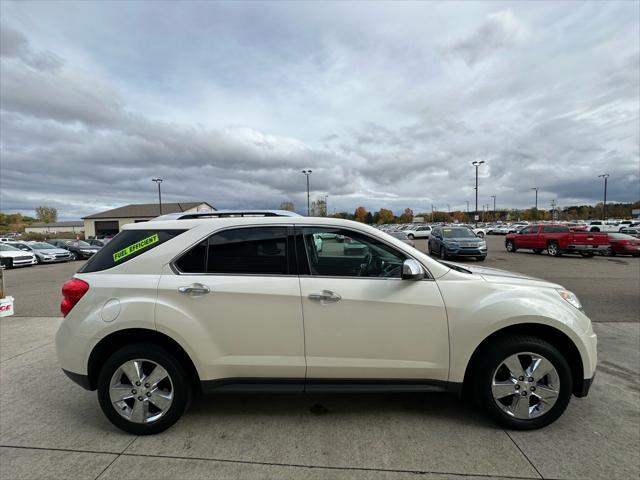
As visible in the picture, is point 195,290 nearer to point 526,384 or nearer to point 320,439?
point 320,439

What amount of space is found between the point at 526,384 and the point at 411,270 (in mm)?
1344

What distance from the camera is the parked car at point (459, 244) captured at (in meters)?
15.5

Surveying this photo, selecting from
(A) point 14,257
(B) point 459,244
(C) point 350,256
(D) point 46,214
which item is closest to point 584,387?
(C) point 350,256

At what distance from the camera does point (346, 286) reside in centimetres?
268

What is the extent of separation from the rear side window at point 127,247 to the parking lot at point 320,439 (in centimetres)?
140

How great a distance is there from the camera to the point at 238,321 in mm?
2646

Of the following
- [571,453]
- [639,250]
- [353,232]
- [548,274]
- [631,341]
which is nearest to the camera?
[571,453]

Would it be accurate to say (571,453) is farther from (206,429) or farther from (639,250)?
(639,250)

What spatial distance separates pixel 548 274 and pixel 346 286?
37.2 feet

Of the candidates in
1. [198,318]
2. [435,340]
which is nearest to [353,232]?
[435,340]

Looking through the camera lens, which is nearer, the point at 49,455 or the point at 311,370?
the point at 49,455

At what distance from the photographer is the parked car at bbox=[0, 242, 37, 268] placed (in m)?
17.9

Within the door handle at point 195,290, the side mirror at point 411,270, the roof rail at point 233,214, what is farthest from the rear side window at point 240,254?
the side mirror at point 411,270

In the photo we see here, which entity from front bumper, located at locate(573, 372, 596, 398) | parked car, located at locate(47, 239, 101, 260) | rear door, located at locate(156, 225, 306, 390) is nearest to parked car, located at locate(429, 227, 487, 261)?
front bumper, located at locate(573, 372, 596, 398)
